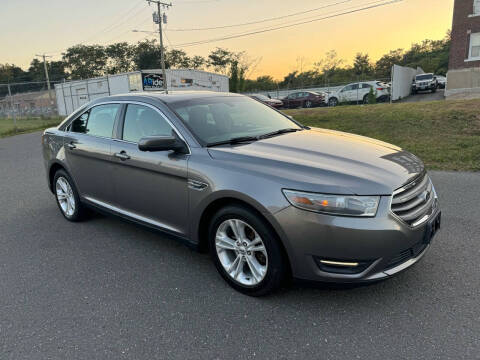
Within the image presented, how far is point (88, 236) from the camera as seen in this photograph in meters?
4.59

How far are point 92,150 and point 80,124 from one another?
709 millimetres

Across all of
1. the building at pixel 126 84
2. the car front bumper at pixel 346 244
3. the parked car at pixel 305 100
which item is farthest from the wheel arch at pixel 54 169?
the building at pixel 126 84

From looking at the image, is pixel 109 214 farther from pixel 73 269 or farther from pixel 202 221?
pixel 202 221

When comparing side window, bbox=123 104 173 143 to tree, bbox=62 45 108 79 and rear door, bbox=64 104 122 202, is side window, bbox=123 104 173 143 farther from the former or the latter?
tree, bbox=62 45 108 79

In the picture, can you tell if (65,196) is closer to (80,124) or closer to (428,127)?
(80,124)

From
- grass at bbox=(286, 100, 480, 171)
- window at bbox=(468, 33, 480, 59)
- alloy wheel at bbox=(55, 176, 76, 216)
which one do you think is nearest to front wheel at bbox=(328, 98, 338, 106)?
window at bbox=(468, 33, 480, 59)

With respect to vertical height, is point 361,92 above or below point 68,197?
above

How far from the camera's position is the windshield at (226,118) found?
360cm

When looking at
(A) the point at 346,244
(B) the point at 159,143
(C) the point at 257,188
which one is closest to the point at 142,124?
(B) the point at 159,143

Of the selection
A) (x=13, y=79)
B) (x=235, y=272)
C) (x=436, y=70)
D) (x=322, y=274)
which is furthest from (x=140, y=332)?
(x=13, y=79)

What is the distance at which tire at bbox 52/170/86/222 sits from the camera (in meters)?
4.90

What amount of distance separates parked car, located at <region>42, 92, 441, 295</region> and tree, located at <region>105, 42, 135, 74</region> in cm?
8035

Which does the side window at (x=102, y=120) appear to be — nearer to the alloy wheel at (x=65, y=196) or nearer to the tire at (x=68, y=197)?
the tire at (x=68, y=197)

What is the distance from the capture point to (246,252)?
3.05 meters
